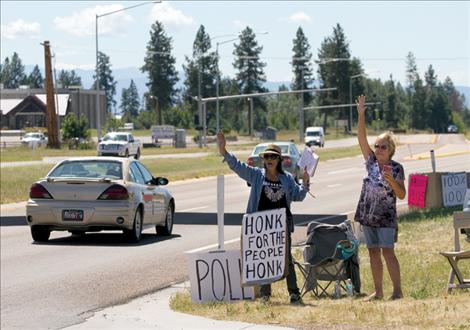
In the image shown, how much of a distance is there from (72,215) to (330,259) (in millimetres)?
8176

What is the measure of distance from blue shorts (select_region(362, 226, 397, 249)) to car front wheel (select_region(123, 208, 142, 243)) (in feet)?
28.4

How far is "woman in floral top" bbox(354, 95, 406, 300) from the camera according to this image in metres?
11.8

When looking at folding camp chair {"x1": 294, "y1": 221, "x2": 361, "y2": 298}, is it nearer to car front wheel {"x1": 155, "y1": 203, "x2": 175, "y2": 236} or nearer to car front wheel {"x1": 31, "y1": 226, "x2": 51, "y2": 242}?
car front wheel {"x1": 31, "y1": 226, "x2": 51, "y2": 242}

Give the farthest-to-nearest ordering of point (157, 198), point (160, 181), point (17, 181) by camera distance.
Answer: point (17, 181)
point (157, 198)
point (160, 181)

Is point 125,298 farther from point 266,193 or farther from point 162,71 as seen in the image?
point 162,71

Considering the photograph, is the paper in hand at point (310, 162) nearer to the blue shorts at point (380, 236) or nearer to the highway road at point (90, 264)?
the blue shorts at point (380, 236)

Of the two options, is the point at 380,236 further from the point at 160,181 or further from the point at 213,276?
the point at 160,181

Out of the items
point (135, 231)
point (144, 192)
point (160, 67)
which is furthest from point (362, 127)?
point (160, 67)

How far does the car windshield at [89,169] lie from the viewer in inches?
810

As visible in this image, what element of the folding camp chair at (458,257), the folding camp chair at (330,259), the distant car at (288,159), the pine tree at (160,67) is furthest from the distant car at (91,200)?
the pine tree at (160,67)

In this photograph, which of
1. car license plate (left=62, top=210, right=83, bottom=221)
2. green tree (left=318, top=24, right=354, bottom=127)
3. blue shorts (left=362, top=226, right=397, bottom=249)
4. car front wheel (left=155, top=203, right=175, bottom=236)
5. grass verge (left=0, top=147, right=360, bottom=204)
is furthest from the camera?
green tree (left=318, top=24, right=354, bottom=127)

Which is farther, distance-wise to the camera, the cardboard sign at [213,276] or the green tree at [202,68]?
the green tree at [202,68]

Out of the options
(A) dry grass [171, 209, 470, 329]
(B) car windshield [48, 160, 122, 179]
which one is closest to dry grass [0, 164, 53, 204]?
(B) car windshield [48, 160, 122, 179]

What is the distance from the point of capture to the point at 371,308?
11.2 meters
